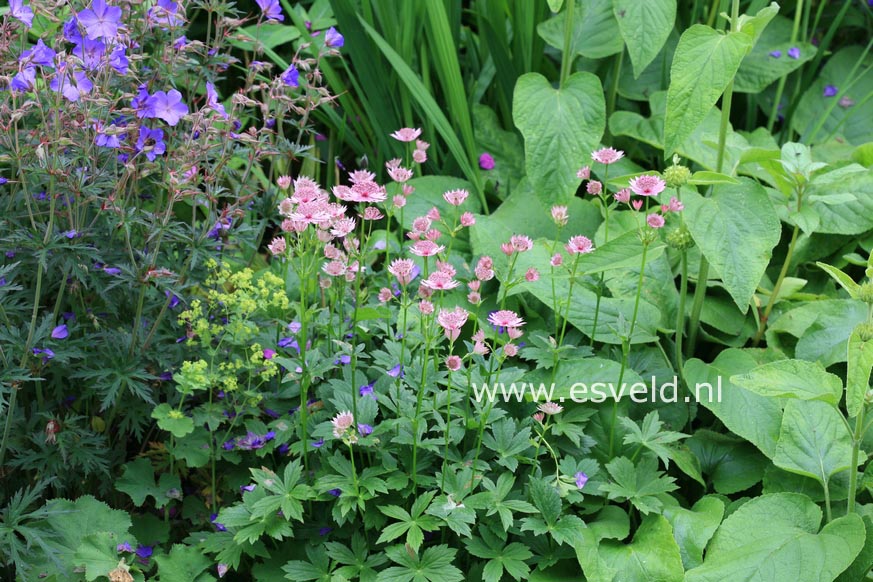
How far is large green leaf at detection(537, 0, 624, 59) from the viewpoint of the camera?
8.11 feet

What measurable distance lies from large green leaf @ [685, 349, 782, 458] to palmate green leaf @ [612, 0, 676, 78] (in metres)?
0.69

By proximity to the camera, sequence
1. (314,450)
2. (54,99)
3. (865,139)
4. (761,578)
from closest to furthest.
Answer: (761,578)
(54,99)
(314,450)
(865,139)

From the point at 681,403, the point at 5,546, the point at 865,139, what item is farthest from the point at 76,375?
the point at 865,139

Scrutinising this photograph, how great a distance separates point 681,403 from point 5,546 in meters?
1.34

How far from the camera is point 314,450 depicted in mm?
1711

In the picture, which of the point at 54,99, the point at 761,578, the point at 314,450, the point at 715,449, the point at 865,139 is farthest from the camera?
the point at 865,139

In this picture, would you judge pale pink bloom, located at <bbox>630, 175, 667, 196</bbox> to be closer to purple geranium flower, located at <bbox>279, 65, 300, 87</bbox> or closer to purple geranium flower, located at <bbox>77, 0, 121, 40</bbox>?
purple geranium flower, located at <bbox>279, 65, 300, 87</bbox>

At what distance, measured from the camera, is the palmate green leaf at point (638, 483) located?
1646mm

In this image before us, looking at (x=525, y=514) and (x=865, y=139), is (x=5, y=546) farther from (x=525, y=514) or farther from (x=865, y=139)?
(x=865, y=139)

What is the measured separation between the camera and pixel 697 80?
1729 mm

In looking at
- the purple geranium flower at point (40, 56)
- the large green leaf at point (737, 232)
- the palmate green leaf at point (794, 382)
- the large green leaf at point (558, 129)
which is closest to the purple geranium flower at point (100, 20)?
the purple geranium flower at point (40, 56)

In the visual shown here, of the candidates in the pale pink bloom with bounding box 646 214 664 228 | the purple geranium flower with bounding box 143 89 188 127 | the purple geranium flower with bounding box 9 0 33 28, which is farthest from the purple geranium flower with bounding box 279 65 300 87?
the pale pink bloom with bounding box 646 214 664 228

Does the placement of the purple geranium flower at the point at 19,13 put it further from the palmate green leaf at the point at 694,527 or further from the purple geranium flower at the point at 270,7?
the palmate green leaf at the point at 694,527

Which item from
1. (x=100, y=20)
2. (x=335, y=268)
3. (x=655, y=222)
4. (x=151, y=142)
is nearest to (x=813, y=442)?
(x=655, y=222)
